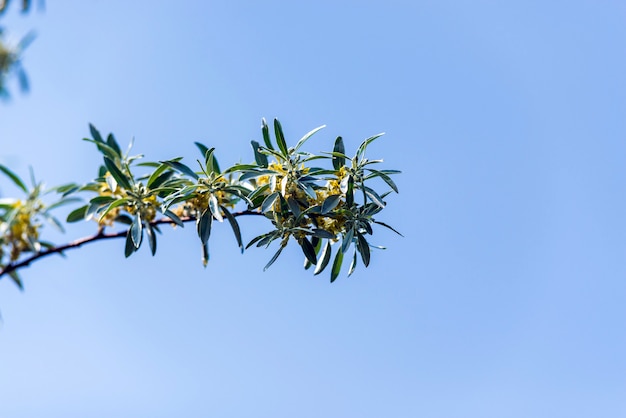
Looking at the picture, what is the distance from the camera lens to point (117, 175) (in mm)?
2854

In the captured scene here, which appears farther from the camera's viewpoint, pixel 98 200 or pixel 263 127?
pixel 263 127

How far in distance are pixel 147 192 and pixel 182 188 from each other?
0.48 ft

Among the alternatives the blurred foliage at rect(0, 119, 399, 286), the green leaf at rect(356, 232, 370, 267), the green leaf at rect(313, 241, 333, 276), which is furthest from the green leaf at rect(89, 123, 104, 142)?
the green leaf at rect(356, 232, 370, 267)

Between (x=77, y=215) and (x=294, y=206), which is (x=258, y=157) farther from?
(x=77, y=215)

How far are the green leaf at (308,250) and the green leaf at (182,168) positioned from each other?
0.54 metres

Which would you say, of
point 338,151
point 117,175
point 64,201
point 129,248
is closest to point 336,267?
point 338,151

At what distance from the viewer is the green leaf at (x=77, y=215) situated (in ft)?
9.64

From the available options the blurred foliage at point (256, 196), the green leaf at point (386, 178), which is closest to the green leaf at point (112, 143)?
the blurred foliage at point (256, 196)

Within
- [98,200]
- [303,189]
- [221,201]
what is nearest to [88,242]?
[98,200]

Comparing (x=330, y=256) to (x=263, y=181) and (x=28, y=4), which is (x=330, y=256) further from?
(x=28, y=4)

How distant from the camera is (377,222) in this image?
3051 mm

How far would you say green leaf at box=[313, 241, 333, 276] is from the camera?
3147 mm

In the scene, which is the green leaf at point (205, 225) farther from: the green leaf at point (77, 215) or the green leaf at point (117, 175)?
the green leaf at point (77, 215)

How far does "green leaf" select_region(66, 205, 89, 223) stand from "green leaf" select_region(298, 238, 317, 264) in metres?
0.92
